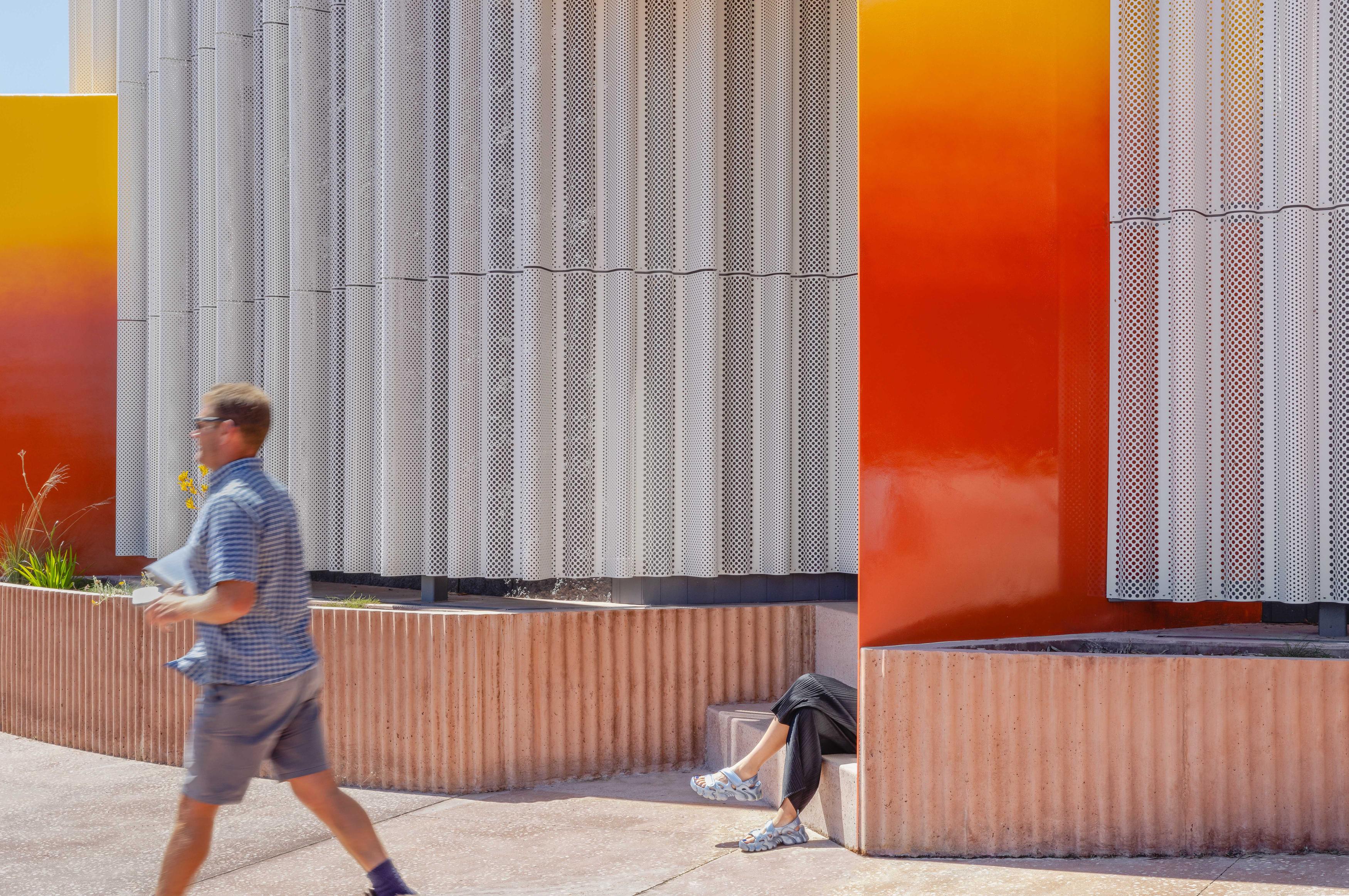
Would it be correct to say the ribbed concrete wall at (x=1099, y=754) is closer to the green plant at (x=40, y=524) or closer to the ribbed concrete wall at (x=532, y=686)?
the ribbed concrete wall at (x=532, y=686)

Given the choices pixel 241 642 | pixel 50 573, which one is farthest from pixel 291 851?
pixel 50 573

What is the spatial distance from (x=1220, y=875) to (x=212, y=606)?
3.44m

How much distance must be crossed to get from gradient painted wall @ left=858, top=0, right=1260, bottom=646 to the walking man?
7.44 ft

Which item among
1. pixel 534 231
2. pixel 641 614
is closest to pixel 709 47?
pixel 534 231

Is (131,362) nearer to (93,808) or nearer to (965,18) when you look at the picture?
(93,808)

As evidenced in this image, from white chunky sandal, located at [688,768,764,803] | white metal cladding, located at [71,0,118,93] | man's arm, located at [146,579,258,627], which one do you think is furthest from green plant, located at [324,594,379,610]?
white metal cladding, located at [71,0,118,93]

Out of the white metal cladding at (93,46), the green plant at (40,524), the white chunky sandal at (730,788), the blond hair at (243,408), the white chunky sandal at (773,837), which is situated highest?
the white metal cladding at (93,46)

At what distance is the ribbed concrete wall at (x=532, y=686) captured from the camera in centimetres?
614

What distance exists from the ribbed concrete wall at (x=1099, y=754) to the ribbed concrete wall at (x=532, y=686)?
1.65m

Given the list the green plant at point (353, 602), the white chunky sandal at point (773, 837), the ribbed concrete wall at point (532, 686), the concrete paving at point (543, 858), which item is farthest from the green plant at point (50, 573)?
the white chunky sandal at point (773, 837)

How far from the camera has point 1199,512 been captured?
17.5 ft

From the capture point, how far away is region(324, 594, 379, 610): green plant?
666cm

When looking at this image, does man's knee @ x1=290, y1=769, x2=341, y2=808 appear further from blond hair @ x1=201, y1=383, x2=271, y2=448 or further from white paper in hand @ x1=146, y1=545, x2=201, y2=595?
blond hair @ x1=201, y1=383, x2=271, y2=448

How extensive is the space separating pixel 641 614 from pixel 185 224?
4.57 meters
